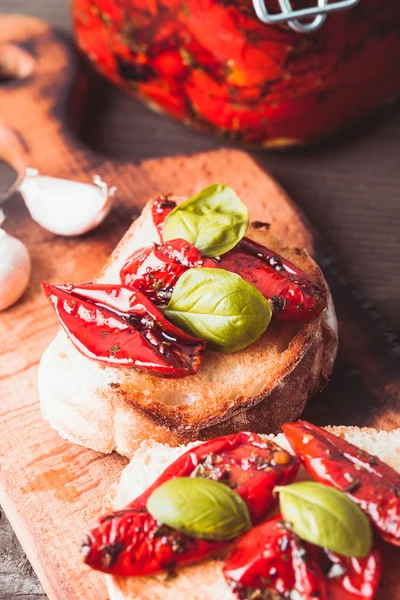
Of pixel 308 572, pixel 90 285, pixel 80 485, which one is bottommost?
pixel 80 485

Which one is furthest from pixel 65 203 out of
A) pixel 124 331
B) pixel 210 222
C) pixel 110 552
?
pixel 110 552

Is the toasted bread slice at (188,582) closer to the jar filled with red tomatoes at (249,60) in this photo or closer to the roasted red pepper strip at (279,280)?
the roasted red pepper strip at (279,280)

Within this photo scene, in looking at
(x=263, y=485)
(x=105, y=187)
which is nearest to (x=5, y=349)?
(x=105, y=187)

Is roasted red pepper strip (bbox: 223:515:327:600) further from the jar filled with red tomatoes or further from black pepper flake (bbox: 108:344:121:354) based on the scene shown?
the jar filled with red tomatoes

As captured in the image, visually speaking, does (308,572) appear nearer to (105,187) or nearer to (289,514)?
(289,514)

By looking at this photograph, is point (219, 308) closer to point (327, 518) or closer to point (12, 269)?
point (327, 518)
